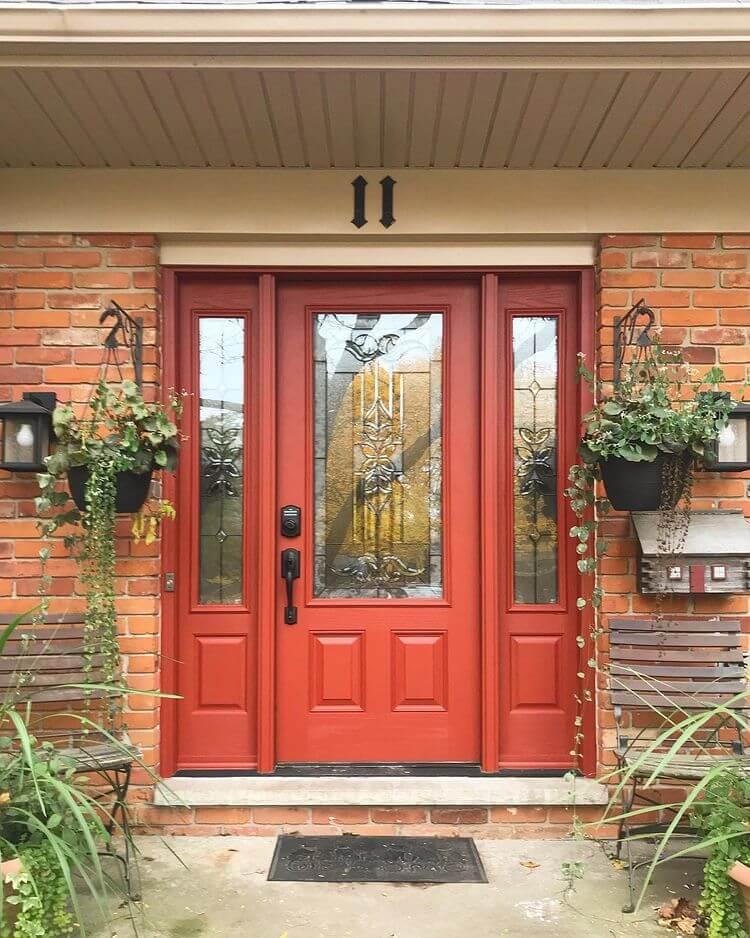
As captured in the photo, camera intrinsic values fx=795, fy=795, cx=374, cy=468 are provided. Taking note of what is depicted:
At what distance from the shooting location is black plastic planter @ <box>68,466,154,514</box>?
2924 millimetres

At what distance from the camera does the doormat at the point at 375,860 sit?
9.16ft

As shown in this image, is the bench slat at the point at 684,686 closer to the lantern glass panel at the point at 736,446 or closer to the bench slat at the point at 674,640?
the bench slat at the point at 674,640

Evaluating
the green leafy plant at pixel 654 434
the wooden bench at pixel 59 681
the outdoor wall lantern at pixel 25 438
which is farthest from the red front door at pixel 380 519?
the outdoor wall lantern at pixel 25 438

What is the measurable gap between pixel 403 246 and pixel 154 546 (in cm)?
160

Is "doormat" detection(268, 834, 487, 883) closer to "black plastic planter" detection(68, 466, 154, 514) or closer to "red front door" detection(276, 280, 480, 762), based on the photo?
"red front door" detection(276, 280, 480, 762)

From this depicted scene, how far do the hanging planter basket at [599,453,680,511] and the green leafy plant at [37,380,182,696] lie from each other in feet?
5.36

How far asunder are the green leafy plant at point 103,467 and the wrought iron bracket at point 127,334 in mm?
153

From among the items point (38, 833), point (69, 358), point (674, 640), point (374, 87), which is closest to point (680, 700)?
point (674, 640)

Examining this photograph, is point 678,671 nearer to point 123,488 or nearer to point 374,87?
point 123,488

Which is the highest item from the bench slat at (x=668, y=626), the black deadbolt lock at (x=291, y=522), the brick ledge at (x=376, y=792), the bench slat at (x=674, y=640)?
the black deadbolt lock at (x=291, y=522)

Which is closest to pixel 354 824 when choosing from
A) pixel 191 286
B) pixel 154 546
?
pixel 154 546

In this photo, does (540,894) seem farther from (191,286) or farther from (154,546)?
(191,286)

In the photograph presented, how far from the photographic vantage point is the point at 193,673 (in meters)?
3.36

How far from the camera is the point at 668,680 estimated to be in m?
3.04
